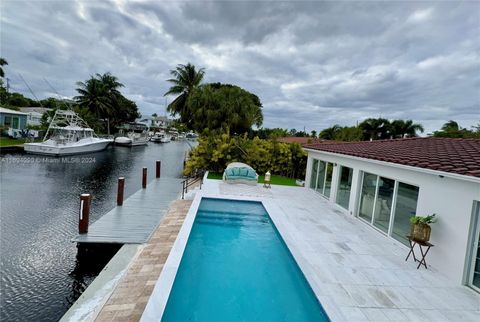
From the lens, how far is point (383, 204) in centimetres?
853

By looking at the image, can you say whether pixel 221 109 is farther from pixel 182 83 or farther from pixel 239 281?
pixel 239 281

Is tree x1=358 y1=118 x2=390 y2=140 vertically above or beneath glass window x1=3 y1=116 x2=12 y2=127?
above

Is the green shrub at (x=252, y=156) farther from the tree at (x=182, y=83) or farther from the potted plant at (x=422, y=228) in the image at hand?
the tree at (x=182, y=83)

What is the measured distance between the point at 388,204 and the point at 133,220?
855 cm

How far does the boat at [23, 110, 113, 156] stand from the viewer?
2767 centimetres

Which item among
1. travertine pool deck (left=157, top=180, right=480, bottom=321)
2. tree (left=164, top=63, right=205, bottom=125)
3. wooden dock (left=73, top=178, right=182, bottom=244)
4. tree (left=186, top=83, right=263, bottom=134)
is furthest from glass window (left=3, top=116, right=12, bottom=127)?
travertine pool deck (left=157, top=180, right=480, bottom=321)

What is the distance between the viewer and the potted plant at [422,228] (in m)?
5.93

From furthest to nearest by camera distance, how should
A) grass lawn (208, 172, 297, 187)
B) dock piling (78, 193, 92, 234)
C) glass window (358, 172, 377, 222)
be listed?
1. grass lawn (208, 172, 297, 187)
2. glass window (358, 172, 377, 222)
3. dock piling (78, 193, 92, 234)

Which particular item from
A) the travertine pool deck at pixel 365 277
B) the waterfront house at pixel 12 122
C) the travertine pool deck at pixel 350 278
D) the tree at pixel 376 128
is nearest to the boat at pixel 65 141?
the waterfront house at pixel 12 122

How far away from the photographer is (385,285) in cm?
524

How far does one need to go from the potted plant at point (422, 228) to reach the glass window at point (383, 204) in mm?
1992

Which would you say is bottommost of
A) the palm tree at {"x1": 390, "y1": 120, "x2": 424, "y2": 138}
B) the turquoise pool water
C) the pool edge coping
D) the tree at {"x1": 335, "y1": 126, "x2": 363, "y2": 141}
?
the turquoise pool water

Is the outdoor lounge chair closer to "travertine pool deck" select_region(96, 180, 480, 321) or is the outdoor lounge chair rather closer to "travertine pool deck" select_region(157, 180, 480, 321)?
"travertine pool deck" select_region(157, 180, 480, 321)

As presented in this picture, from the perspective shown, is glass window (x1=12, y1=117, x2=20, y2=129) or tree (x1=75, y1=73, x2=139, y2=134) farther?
tree (x1=75, y1=73, x2=139, y2=134)
